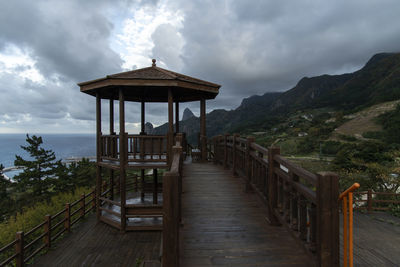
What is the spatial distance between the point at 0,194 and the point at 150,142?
23.2 metres

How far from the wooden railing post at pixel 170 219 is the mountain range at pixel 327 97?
20.9 meters

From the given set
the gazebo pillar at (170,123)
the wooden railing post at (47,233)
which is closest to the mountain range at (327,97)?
the gazebo pillar at (170,123)

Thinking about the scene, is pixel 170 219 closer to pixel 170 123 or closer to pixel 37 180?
pixel 170 123

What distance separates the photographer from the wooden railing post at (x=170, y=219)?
2180 mm

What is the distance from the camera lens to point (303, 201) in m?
2.56

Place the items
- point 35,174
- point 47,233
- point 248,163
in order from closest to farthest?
point 248,163 < point 47,233 < point 35,174

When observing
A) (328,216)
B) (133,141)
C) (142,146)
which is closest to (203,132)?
(142,146)

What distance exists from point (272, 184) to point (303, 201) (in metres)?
0.96

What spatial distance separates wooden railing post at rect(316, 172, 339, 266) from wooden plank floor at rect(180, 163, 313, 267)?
0.60 m

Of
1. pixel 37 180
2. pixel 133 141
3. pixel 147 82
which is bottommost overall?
pixel 37 180

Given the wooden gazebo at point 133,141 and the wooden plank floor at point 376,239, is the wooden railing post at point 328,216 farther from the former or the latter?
the wooden gazebo at point 133,141

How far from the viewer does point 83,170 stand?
2372cm

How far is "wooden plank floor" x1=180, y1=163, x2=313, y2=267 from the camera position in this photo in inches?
108

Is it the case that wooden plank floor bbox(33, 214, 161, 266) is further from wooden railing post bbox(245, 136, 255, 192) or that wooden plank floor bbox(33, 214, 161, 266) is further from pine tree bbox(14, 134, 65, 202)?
pine tree bbox(14, 134, 65, 202)
